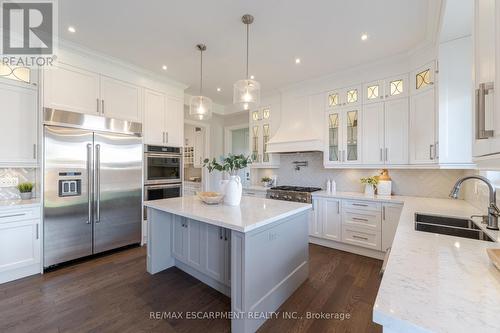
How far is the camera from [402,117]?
2961mm

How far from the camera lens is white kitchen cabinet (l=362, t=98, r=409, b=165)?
2.96 metres

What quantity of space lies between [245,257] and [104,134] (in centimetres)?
276

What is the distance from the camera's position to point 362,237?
307 cm

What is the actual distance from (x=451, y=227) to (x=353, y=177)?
206 cm

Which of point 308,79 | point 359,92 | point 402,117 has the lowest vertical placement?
point 402,117

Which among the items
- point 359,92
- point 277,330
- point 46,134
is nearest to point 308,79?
point 359,92

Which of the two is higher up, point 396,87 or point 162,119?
point 396,87

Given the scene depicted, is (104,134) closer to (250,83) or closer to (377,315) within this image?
(250,83)

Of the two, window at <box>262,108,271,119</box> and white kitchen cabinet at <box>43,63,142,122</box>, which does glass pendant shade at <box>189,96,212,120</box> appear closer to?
white kitchen cabinet at <box>43,63,142,122</box>

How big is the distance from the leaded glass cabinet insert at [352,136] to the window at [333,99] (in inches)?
11.4

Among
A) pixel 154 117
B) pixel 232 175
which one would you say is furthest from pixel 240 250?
pixel 154 117

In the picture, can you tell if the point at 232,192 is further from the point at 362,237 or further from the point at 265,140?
the point at 265,140

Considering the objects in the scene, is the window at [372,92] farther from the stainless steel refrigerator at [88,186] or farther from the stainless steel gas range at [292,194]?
the stainless steel refrigerator at [88,186]

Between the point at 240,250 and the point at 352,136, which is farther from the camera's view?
the point at 352,136
